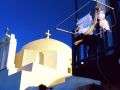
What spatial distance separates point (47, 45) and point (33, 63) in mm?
5085

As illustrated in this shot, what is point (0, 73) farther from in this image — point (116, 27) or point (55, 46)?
point (116, 27)

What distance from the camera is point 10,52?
2522 centimetres

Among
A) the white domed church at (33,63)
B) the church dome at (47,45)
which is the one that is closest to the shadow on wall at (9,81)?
the white domed church at (33,63)

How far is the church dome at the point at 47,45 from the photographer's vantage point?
91.4 feet

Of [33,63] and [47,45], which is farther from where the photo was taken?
[47,45]

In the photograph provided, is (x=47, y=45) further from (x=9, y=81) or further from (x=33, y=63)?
(x=9, y=81)

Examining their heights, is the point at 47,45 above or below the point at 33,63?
above

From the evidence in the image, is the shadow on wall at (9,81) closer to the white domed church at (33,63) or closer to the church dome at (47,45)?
the white domed church at (33,63)

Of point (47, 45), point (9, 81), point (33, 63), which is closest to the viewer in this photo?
point (9, 81)

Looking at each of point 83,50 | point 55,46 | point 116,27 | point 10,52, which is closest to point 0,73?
point 10,52

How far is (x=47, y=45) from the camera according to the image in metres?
28.0

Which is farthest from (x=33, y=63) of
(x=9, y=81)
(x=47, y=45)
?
(x=47, y=45)

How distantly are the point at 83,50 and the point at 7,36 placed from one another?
1676cm

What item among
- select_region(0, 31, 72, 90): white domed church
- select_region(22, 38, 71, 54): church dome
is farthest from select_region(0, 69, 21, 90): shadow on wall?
select_region(22, 38, 71, 54): church dome
